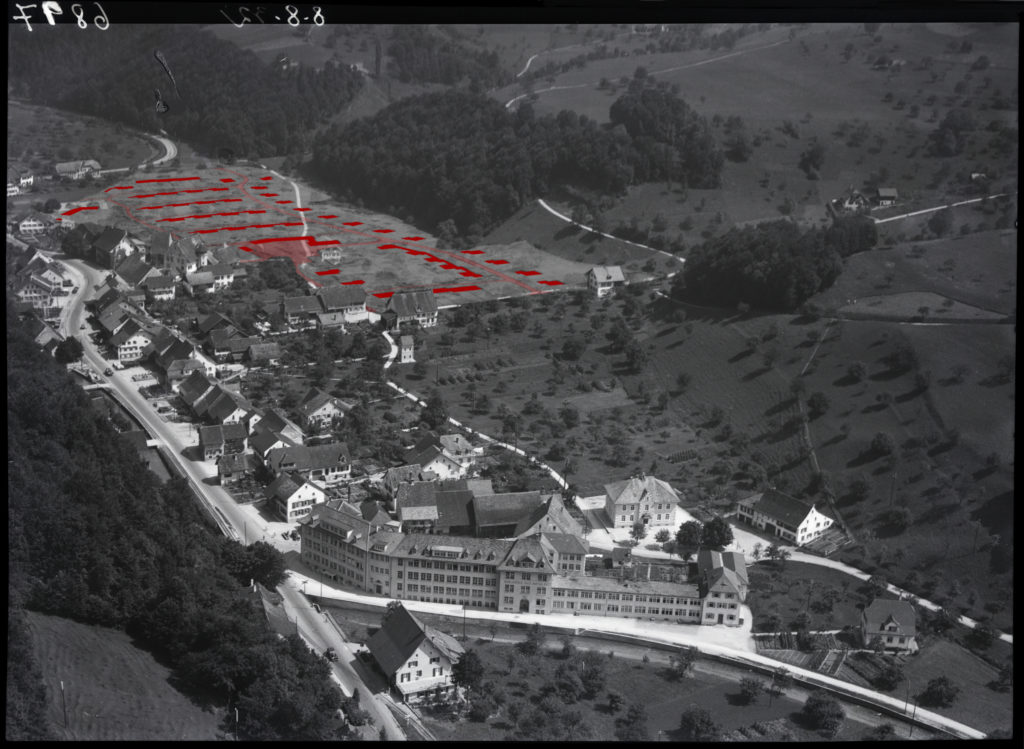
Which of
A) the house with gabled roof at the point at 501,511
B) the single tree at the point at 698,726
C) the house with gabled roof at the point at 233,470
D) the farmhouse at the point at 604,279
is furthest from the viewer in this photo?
the farmhouse at the point at 604,279

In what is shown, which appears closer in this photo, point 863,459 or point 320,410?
point 863,459

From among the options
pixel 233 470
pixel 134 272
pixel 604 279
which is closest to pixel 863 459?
pixel 604 279

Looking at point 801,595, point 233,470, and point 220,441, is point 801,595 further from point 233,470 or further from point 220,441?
point 220,441

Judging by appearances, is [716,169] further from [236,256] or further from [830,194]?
[236,256]

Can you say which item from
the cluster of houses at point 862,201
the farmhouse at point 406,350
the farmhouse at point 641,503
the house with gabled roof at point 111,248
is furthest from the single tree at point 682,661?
the house with gabled roof at point 111,248

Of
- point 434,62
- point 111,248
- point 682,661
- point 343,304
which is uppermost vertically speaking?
point 434,62

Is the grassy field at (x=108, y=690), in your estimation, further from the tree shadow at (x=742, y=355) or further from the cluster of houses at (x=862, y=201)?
the cluster of houses at (x=862, y=201)

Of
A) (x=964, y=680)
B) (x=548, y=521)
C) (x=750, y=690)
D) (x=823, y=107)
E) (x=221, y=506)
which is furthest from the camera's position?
(x=823, y=107)
